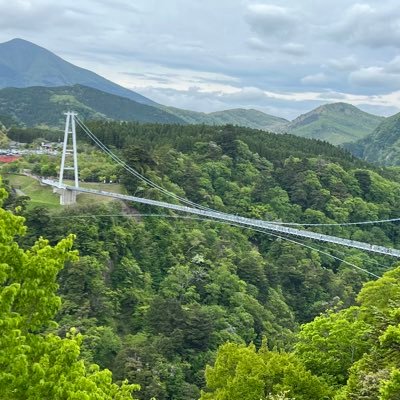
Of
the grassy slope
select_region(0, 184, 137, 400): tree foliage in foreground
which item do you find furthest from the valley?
the grassy slope

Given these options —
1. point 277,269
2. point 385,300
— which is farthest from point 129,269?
point 385,300

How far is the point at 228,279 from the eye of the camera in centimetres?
2969

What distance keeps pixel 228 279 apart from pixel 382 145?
13244 centimetres

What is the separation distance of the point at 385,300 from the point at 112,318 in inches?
555

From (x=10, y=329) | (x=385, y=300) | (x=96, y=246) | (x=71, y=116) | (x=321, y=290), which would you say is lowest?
(x=321, y=290)

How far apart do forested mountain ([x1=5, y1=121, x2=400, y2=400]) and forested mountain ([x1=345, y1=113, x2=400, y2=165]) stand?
93.9 m

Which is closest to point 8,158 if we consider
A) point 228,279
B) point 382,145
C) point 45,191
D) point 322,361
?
point 45,191

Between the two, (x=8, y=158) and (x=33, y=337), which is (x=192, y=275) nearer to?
(x=8, y=158)

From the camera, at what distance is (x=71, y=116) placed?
3706cm

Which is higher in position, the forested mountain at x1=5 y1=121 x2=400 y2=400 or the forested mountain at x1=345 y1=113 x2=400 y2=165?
the forested mountain at x1=345 y1=113 x2=400 y2=165

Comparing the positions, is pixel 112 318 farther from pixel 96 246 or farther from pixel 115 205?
pixel 115 205

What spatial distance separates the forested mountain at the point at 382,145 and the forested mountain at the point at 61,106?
63.8 m

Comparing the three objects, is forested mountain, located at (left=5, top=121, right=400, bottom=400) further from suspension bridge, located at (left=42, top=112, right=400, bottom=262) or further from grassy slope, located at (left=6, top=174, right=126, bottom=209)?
grassy slope, located at (left=6, top=174, right=126, bottom=209)

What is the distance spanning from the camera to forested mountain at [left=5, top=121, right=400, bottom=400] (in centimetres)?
1255
